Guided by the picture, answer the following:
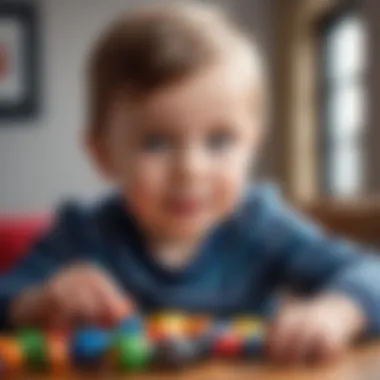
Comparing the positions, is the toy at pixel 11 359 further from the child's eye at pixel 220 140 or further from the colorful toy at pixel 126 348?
the child's eye at pixel 220 140

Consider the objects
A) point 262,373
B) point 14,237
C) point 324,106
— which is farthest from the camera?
point 324,106

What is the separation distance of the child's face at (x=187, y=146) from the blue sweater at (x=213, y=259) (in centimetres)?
5

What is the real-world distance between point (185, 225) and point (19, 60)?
10.2 ft

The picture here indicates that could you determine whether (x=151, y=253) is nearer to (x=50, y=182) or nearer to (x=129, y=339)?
(x=129, y=339)

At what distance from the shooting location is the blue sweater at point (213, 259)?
647 mm

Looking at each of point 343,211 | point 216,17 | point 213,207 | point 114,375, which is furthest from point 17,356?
point 343,211

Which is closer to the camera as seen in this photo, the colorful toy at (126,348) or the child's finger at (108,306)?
the colorful toy at (126,348)

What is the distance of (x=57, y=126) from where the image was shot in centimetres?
354

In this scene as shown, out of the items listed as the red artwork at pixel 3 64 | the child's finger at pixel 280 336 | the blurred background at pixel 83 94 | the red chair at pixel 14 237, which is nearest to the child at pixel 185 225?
the child's finger at pixel 280 336

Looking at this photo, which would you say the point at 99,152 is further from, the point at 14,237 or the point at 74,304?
the point at 14,237

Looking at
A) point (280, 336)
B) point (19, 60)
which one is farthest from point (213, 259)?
point (19, 60)

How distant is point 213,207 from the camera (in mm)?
600

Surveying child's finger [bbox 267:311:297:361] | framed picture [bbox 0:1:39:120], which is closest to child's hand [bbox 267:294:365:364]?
child's finger [bbox 267:311:297:361]

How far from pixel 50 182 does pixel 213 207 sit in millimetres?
2984
